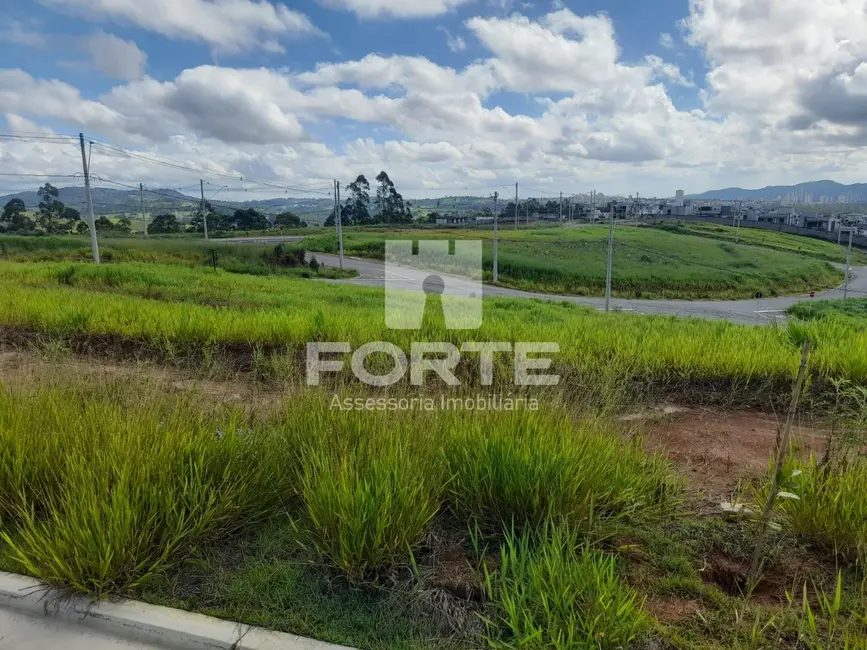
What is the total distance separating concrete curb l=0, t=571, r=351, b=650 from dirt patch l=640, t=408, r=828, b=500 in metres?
2.68

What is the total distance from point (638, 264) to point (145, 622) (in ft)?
184

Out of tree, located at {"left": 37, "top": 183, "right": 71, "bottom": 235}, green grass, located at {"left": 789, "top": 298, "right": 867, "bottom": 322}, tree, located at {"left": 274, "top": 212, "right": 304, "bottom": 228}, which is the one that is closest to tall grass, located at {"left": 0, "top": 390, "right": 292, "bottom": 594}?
green grass, located at {"left": 789, "top": 298, "right": 867, "bottom": 322}

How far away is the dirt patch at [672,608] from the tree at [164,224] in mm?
57606

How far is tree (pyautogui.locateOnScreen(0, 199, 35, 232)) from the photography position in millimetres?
45500

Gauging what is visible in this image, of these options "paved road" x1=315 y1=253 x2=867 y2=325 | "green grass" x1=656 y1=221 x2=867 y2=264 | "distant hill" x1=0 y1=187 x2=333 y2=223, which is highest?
"distant hill" x1=0 y1=187 x2=333 y2=223

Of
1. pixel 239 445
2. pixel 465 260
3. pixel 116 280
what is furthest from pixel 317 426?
pixel 465 260

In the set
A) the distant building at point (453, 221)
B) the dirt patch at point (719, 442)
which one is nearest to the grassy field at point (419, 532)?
the dirt patch at point (719, 442)

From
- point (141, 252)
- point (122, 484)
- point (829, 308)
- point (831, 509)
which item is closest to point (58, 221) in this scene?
point (141, 252)

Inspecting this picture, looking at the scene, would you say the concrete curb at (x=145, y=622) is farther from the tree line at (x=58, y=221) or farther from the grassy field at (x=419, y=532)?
the tree line at (x=58, y=221)

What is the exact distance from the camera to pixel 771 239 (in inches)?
3290

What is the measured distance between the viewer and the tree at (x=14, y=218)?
45500 mm

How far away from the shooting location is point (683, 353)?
5.90m

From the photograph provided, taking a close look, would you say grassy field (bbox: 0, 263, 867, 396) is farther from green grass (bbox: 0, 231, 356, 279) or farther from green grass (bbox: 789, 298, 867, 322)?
green grass (bbox: 789, 298, 867, 322)

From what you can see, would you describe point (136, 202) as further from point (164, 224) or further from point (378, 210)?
point (378, 210)
